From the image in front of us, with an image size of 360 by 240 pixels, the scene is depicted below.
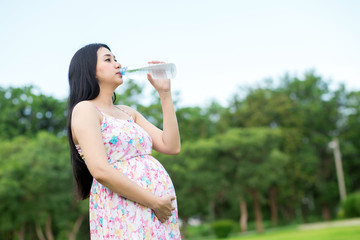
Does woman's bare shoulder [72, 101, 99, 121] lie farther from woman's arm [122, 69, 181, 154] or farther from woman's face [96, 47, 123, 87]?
woman's arm [122, 69, 181, 154]

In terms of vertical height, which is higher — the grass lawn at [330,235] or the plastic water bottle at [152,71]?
the plastic water bottle at [152,71]

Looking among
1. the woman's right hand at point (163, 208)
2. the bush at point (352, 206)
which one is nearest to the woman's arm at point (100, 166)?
the woman's right hand at point (163, 208)

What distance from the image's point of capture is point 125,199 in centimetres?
209

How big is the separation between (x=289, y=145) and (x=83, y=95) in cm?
3367

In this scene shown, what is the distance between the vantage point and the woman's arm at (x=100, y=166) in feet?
6.54

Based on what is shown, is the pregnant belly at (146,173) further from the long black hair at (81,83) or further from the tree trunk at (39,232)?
the tree trunk at (39,232)

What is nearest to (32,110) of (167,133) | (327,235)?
(327,235)

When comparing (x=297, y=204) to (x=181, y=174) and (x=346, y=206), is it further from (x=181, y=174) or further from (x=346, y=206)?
(x=181, y=174)

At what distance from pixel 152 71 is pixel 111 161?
0.54 metres

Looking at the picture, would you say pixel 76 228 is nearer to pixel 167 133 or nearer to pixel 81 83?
pixel 167 133

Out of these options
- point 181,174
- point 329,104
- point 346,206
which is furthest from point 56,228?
point 329,104

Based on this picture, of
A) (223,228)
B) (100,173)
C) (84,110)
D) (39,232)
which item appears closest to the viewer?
(100,173)

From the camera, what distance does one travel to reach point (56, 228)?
2619 cm

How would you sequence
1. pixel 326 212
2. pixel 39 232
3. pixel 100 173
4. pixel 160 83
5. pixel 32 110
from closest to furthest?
pixel 100 173
pixel 160 83
pixel 39 232
pixel 32 110
pixel 326 212
